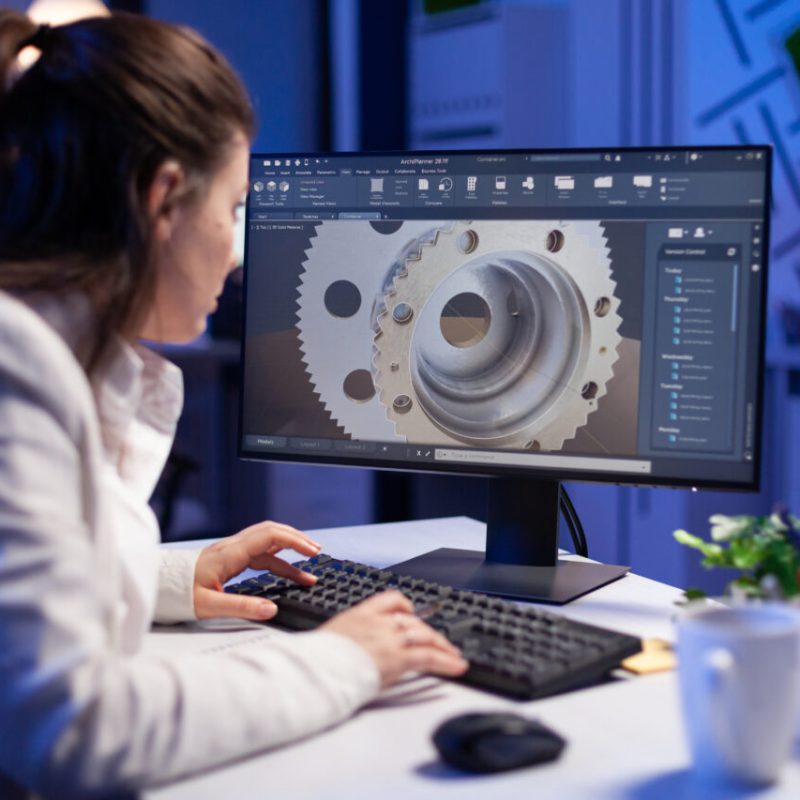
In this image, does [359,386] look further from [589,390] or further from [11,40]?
[11,40]

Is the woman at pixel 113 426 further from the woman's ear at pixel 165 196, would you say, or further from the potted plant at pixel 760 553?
the potted plant at pixel 760 553

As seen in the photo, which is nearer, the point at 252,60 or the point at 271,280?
the point at 271,280

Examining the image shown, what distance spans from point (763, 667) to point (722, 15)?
8.44 ft

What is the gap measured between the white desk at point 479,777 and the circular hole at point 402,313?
0.48 m

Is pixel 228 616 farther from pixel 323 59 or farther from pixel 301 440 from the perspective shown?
pixel 323 59

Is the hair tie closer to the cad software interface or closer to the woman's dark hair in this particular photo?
the woman's dark hair

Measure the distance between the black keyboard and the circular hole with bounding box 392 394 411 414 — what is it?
0.66 feet

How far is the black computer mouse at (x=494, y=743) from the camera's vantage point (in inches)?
28.9

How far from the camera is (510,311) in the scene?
124cm

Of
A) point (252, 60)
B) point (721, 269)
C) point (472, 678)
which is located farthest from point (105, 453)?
point (252, 60)

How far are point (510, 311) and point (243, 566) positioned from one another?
0.41 meters

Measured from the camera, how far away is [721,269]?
3.75 feet

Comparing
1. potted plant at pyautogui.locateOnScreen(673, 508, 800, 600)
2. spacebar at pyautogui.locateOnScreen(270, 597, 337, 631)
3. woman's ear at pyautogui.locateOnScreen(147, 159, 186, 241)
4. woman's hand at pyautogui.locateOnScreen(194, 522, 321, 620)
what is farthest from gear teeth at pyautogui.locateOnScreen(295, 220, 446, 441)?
potted plant at pyautogui.locateOnScreen(673, 508, 800, 600)

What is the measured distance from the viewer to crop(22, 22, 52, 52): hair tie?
906 mm
